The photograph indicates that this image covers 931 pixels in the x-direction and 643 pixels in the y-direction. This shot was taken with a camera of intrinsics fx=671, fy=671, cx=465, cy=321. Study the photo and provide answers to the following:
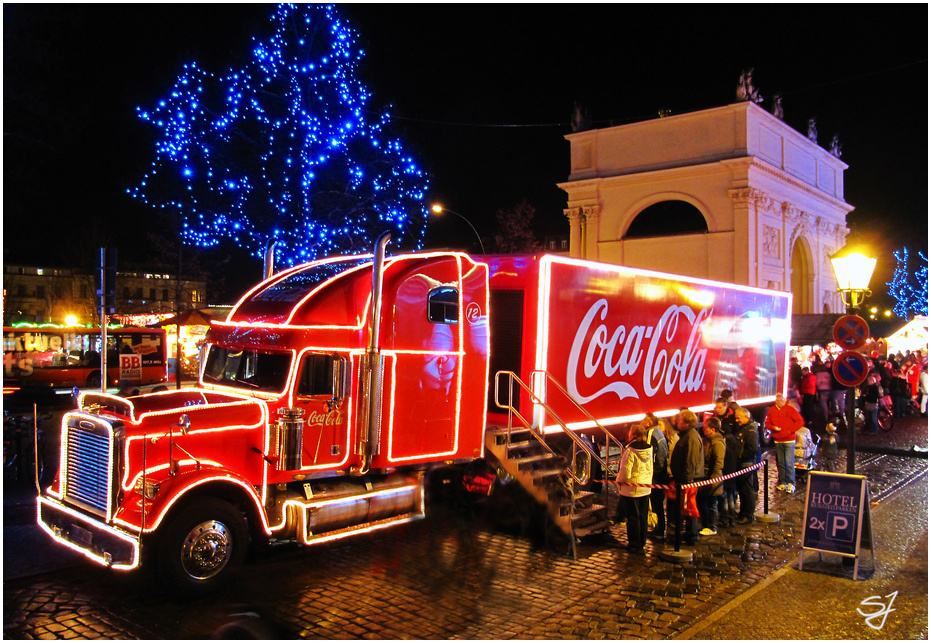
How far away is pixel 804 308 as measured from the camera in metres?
45.8

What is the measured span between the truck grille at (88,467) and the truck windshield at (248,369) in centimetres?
163

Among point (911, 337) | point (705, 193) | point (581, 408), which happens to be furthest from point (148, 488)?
point (911, 337)

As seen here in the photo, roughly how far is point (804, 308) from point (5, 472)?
4620cm

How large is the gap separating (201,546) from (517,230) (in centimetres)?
4629

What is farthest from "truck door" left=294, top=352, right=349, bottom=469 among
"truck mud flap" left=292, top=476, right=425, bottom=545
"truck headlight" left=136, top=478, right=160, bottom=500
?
"truck headlight" left=136, top=478, right=160, bottom=500

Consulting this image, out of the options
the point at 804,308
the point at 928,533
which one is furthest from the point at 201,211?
the point at 804,308

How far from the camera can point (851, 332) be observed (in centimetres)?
955

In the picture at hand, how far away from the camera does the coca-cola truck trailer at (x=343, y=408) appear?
6.84m

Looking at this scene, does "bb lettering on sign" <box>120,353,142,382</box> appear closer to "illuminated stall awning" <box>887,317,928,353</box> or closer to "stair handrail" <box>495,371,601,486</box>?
"stair handrail" <box>495,371,601,486</box>

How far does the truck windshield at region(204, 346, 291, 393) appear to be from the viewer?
779cm

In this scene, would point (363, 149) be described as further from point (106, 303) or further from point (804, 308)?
point (804, 308)

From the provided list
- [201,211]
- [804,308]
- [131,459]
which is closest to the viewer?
[131,459]

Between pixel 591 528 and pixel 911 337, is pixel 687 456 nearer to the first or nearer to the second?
pixel 591 528

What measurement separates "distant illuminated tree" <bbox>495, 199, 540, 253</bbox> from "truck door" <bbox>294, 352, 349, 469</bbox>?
44.1 m
